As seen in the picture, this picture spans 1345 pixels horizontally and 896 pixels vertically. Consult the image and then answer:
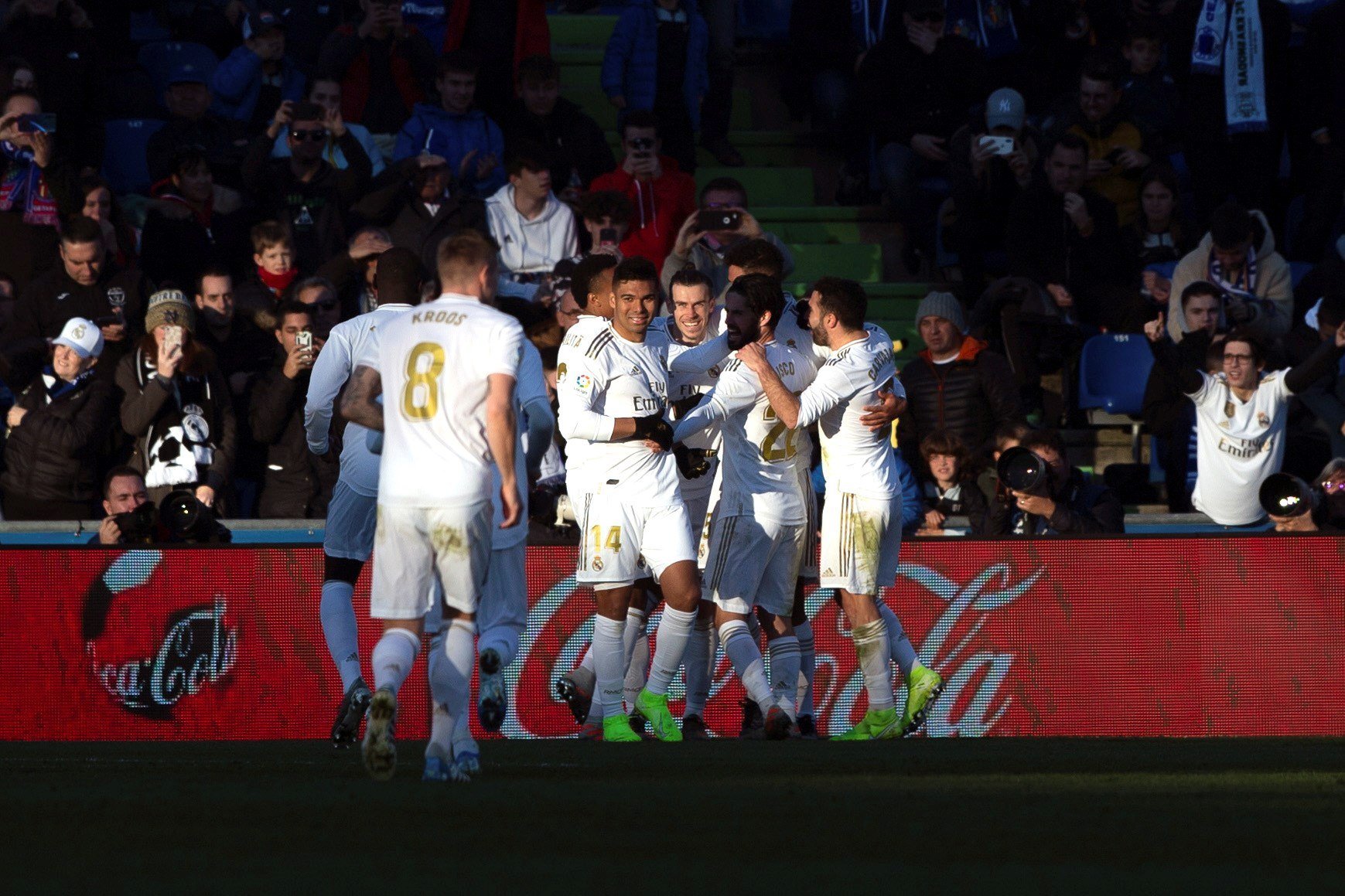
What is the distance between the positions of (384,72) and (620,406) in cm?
703

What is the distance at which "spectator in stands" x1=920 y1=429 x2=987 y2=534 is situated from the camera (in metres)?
11.6

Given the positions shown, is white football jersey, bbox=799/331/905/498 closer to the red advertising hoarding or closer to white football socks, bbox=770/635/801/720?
white football socks, bbox=770/635/801/720

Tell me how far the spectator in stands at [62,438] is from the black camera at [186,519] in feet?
3.68

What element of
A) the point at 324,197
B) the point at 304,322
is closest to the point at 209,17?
the point at 324,197

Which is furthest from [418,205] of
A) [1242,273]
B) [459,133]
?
[1242,273]

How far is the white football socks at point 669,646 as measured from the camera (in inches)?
362

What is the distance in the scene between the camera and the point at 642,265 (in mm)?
9047

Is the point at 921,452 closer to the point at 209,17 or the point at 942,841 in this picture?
the point at 942,841

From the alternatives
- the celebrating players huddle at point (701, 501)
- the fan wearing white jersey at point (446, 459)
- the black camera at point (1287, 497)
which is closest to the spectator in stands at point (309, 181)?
the celebrating players huddle at point (701, 501)

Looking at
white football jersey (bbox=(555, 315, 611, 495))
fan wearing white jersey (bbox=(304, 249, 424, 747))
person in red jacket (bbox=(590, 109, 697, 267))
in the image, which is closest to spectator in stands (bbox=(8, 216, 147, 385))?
person in red jacket (bbox=(590, 109, 697, 267))

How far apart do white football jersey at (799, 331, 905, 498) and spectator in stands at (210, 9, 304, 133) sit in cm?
718

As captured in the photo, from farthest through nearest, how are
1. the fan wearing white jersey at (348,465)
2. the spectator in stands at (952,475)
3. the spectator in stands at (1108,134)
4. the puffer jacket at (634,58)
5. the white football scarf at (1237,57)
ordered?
the puffer jacket at (634,58)
the white football scarf at (1237,57)
the spectator in stands at (1108,134)
the spectator in stands at (952,475)
the fan wearing white jersey at (348,465)

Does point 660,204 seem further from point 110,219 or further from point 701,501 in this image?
point 701,501

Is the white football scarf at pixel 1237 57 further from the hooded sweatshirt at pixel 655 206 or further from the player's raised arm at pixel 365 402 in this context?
the player's raised arm at pixel 365 402
